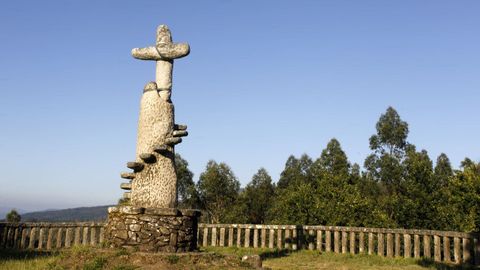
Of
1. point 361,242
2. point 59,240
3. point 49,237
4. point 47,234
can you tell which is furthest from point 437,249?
point 47,234

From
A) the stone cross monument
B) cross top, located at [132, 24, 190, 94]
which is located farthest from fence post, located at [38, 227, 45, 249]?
cross top, located at [132, 24, 190, 94]

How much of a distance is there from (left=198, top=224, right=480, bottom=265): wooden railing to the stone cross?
9.24m

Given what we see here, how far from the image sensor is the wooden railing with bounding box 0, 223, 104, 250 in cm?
1961

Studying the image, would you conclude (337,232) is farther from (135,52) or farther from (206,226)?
(135,52)

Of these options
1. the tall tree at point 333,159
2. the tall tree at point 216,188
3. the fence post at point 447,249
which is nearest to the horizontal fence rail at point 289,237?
the fence post at point 447,249

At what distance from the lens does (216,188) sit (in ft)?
161

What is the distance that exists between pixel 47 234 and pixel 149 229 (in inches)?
Result: 426

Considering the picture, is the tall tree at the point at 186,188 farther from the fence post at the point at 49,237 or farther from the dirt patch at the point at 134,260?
the dirt patch at the point at 134,260

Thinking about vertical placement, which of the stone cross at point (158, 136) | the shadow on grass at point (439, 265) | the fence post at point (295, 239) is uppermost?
the stone cross at point (158, 136)

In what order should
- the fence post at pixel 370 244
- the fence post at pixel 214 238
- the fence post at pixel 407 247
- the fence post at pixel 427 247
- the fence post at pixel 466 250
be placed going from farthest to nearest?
the fence post at pixel 214 238, the fence post at pixel 370 244, the fence post at pixel 407 247, the fence post at pixel 427 247, the fence post at pixel 466 250

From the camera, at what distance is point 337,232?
19.3 m

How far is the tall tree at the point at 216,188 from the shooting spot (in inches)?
1933

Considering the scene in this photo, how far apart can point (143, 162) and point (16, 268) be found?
4.02 m

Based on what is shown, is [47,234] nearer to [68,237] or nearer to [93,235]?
[68,237]
